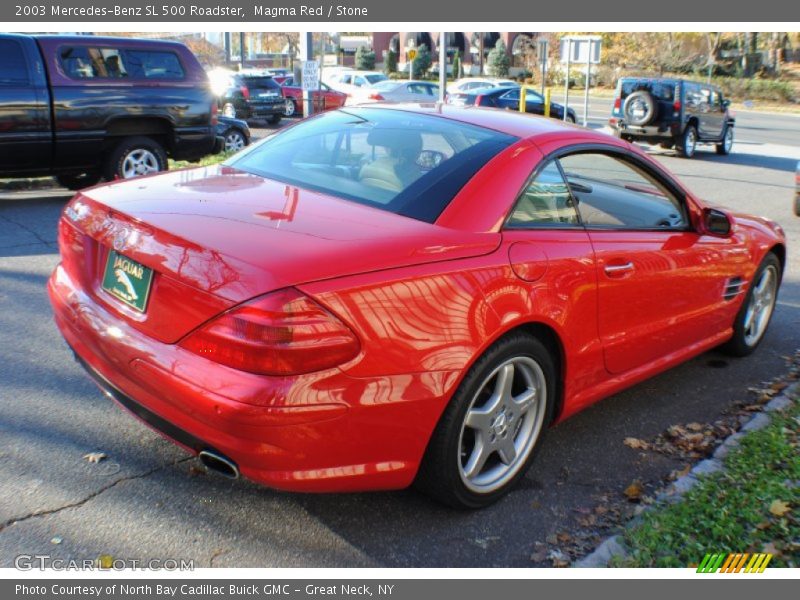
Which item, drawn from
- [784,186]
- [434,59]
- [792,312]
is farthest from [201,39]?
[792,312]

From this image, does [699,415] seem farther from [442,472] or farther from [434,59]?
[434,59]

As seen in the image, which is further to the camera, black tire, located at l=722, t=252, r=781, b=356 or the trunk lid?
black tire, located at l=722, t=252, r=781, b=356

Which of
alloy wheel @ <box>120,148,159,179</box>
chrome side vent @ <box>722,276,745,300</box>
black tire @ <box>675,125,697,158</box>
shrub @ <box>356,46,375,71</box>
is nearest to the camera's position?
chrome side vent @ <box>722,276,745,300</box>

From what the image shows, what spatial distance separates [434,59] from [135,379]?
71008 millimetres

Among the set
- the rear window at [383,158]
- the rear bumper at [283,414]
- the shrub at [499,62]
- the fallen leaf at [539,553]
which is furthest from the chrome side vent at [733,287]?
the shrub at [499,62]

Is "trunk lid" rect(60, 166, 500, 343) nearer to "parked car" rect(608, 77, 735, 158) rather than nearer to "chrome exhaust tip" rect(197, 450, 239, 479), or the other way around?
"chrome exhaust tip" rect(197, 450, 239, 479)

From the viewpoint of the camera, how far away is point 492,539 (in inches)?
125

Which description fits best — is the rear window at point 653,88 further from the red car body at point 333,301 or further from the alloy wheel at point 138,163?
the red car body at point 333,301

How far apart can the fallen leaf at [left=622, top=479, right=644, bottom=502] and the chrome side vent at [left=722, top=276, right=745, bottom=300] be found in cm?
169

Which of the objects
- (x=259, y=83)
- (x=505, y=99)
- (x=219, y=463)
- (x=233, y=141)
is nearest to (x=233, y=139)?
(x=233, y=141)

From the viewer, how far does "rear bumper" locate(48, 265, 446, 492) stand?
8.64 ft

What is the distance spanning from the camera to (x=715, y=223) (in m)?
4.50

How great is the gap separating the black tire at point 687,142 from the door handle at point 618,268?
55.6 ft

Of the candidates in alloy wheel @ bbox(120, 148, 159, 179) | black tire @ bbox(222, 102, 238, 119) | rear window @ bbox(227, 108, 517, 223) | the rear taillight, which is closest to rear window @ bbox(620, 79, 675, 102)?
black tire @ bbox(222, 102, 238, 119)
